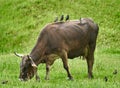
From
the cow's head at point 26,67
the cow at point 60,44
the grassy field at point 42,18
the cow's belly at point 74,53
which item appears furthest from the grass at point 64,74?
the grassy field at point 42,18

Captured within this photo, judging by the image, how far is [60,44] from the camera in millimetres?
15906

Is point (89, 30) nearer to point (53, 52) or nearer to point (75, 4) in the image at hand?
point (53, 52)

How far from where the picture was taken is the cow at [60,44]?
592 inches

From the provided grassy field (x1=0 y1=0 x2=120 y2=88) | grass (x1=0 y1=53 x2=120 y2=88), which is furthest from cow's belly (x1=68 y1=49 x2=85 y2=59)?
grassy field (x1=0 y1=0 x2=120 y2=88)

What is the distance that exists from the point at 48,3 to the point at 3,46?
8104 mm

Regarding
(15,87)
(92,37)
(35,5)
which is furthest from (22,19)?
(15,87)

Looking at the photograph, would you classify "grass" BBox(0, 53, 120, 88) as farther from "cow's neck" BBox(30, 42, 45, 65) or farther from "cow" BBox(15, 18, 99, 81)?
"cow's neck" BBox(30, 42, 45, 65)

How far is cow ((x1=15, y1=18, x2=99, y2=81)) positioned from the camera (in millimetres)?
15034

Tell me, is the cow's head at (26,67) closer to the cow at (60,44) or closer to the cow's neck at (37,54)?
the cow at (60,44)

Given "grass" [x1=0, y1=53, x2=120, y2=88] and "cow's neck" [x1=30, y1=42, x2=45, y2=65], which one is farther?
"cow's neck" [x1=30, y1=42, x2=45, y2=65]

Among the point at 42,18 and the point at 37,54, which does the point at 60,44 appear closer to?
the point at 37,54

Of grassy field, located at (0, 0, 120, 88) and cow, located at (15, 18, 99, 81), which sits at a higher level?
cow, located at (15, 18, 99, 81)

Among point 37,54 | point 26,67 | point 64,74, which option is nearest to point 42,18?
point 64,74

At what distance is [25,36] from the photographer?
37.6 metres
